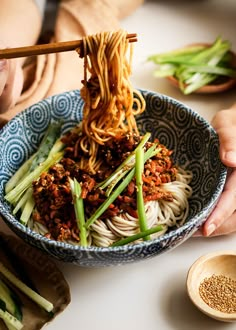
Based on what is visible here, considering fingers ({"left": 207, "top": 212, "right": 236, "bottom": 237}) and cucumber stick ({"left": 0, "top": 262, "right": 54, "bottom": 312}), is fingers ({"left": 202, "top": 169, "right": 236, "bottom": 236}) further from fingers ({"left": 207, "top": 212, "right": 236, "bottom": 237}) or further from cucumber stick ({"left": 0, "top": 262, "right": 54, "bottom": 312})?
cucumber stick ({"left": 0, "top": 262, "right": 54, "bottom": 312})

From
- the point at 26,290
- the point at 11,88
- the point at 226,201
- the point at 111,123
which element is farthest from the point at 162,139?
the point at 26,290

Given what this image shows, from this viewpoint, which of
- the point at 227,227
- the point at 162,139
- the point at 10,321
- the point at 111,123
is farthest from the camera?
the point at 162,139

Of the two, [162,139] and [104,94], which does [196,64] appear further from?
[104,94]

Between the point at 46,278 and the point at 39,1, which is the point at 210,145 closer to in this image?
the point at 46,278

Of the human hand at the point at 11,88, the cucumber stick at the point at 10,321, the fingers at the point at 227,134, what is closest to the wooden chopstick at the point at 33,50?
the human hand at the point at 11,88

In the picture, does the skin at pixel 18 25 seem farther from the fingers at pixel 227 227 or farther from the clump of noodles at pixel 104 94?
the fingers at pixel 227 227

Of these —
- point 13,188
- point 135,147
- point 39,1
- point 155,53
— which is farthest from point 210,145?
point 39,1

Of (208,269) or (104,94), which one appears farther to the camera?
(104,94)
